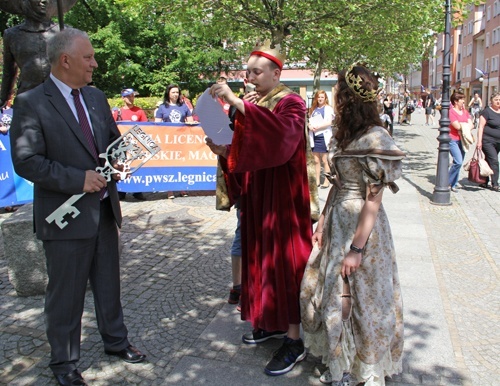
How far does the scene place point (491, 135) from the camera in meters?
9.02

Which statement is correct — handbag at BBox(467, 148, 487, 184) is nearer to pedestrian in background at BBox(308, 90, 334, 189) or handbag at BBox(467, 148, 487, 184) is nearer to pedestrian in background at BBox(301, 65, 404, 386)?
pedestrian in background at BBox(308, 90, 334, 189)

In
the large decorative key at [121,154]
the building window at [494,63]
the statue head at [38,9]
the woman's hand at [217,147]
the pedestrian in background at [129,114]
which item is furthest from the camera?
the building window at [494,63]

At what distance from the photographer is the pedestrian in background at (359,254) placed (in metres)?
2.61

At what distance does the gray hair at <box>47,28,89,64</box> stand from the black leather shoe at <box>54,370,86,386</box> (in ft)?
6.05

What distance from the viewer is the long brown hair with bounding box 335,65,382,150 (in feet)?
8.52

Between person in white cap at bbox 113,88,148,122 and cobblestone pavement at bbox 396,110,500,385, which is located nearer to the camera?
cobblestone pavement at bbox 396,110,500,385

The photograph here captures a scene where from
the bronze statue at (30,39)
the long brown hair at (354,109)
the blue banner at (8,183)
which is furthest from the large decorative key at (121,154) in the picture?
the blue banner at (8,183)

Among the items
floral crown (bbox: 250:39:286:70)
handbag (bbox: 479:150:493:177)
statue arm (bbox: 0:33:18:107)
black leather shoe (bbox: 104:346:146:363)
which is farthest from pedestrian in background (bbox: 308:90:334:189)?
black leather shoe (bbox: 104:346:146:363)

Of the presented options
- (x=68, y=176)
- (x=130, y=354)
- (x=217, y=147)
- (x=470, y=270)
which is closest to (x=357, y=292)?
(x=217, y=147)

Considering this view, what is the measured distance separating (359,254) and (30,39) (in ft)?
10.7

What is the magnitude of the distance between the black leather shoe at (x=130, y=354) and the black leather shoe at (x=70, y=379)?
1.22 ft

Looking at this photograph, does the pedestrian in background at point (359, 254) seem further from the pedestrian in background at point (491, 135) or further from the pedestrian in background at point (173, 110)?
the pedestrian in background at point (491, 135)

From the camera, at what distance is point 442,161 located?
7.99 metres

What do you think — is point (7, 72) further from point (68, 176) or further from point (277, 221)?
point (277, 221)
